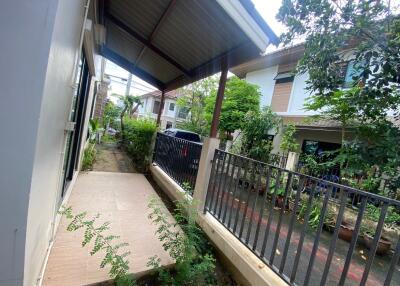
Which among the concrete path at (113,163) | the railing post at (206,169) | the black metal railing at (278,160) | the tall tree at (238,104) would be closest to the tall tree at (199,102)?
the tall tree at (238,104)

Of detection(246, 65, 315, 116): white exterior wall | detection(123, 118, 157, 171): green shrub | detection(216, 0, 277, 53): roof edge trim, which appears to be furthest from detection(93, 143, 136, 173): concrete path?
detection(246, 65, 315, 116): white exterior wall

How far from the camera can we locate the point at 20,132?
1161 mm

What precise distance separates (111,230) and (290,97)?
10.2 metres

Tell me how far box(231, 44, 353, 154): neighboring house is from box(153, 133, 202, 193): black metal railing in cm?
563

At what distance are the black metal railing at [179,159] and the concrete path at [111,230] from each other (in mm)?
706

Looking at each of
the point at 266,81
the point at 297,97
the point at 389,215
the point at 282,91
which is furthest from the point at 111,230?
the point at 266,81

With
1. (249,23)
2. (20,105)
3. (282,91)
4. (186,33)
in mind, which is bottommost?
(20,105)

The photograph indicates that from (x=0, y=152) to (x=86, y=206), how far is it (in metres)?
3.11

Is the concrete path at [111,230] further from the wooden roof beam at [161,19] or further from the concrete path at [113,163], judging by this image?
the wooden roof beam at [161,19]

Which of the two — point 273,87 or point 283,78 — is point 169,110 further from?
point 283,78

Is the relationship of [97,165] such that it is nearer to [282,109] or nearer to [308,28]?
[308,28]

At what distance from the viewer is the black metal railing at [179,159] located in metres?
4.50

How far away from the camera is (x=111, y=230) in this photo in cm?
328

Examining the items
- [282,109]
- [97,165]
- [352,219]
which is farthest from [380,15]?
[282,109]
